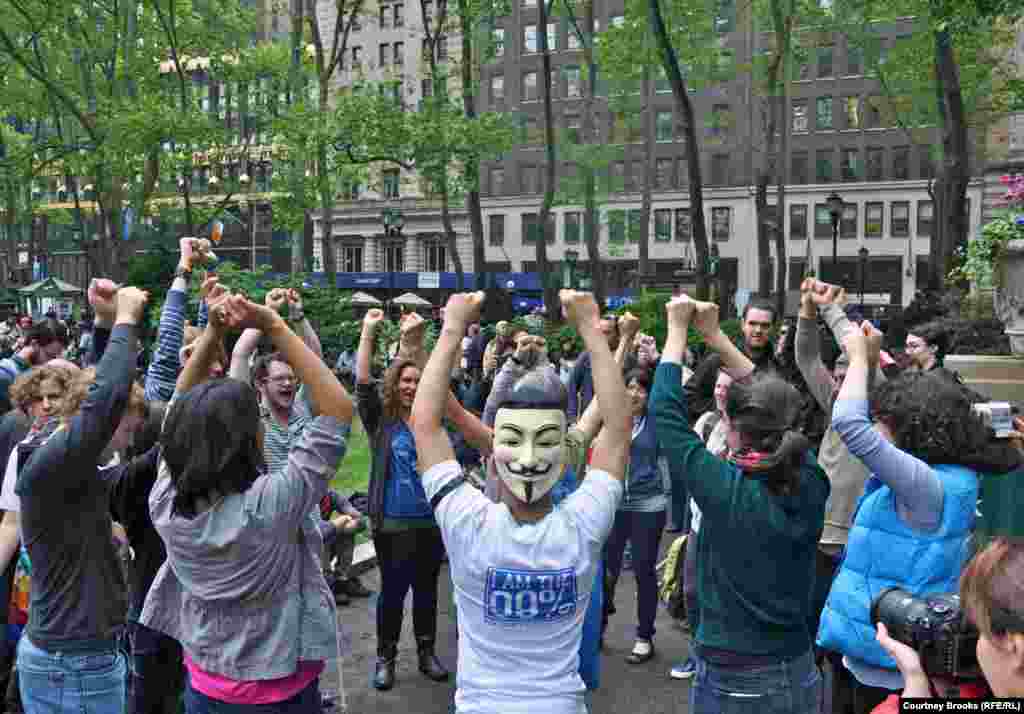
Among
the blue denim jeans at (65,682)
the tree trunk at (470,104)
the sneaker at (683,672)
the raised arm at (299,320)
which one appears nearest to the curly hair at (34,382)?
the raised arm at (299,320)

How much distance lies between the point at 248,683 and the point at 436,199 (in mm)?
58683

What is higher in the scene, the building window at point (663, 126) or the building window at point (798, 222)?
the building window at point (663, 126)

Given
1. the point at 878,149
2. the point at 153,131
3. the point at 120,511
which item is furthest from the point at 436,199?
the point at 120,511

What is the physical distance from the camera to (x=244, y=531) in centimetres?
305

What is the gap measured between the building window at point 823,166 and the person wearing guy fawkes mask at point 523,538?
5582cm

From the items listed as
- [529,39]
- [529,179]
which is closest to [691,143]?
[529,179]

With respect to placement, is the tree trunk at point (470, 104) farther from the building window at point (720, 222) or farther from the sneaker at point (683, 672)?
the building window at point (720, 222)

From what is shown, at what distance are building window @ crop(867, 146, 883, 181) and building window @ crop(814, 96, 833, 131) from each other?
2671 millimetres

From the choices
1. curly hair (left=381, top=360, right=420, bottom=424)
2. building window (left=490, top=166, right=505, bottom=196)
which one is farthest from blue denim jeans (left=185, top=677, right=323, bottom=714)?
building window (left=490, top=166, right=505, bottom=196)

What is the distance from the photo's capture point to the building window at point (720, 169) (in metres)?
56.4

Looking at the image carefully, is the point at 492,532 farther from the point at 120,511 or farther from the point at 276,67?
the point at 276,67

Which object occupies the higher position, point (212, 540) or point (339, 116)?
point (339, 116)

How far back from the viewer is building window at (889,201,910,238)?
53.7 meters

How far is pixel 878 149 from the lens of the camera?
177 feet
